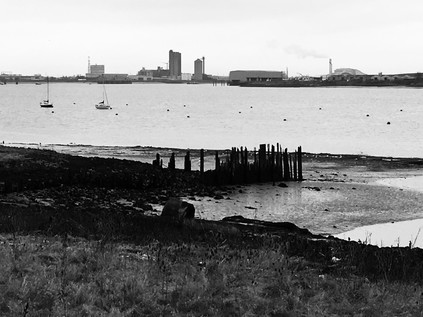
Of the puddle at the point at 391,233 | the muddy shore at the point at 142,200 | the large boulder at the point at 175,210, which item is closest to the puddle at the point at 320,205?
the muddy shore at the point at 142,200

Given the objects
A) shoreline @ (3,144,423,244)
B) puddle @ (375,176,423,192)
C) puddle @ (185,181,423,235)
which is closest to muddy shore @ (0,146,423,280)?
shoreline @ (3,144,423,244)

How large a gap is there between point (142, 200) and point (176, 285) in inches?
636

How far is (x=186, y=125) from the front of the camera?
87.6 meters

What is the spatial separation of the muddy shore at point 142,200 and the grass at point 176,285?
1.31 meters

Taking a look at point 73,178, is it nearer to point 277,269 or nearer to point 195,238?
point 195,238

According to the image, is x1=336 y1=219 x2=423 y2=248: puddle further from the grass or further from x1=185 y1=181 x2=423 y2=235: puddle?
→ the grass

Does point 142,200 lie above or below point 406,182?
above

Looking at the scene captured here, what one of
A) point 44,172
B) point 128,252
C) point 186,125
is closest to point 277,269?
point 128,252

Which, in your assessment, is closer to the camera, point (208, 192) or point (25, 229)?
point (25, 229)

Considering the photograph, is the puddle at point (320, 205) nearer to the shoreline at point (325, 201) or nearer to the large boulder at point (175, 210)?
the shoreline at point (325, 201)

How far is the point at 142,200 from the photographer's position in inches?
961

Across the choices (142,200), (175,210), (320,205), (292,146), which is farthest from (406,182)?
(292,146)

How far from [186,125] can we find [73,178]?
2441 inches

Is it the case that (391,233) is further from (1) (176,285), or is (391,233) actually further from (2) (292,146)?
(2) (292,146)
